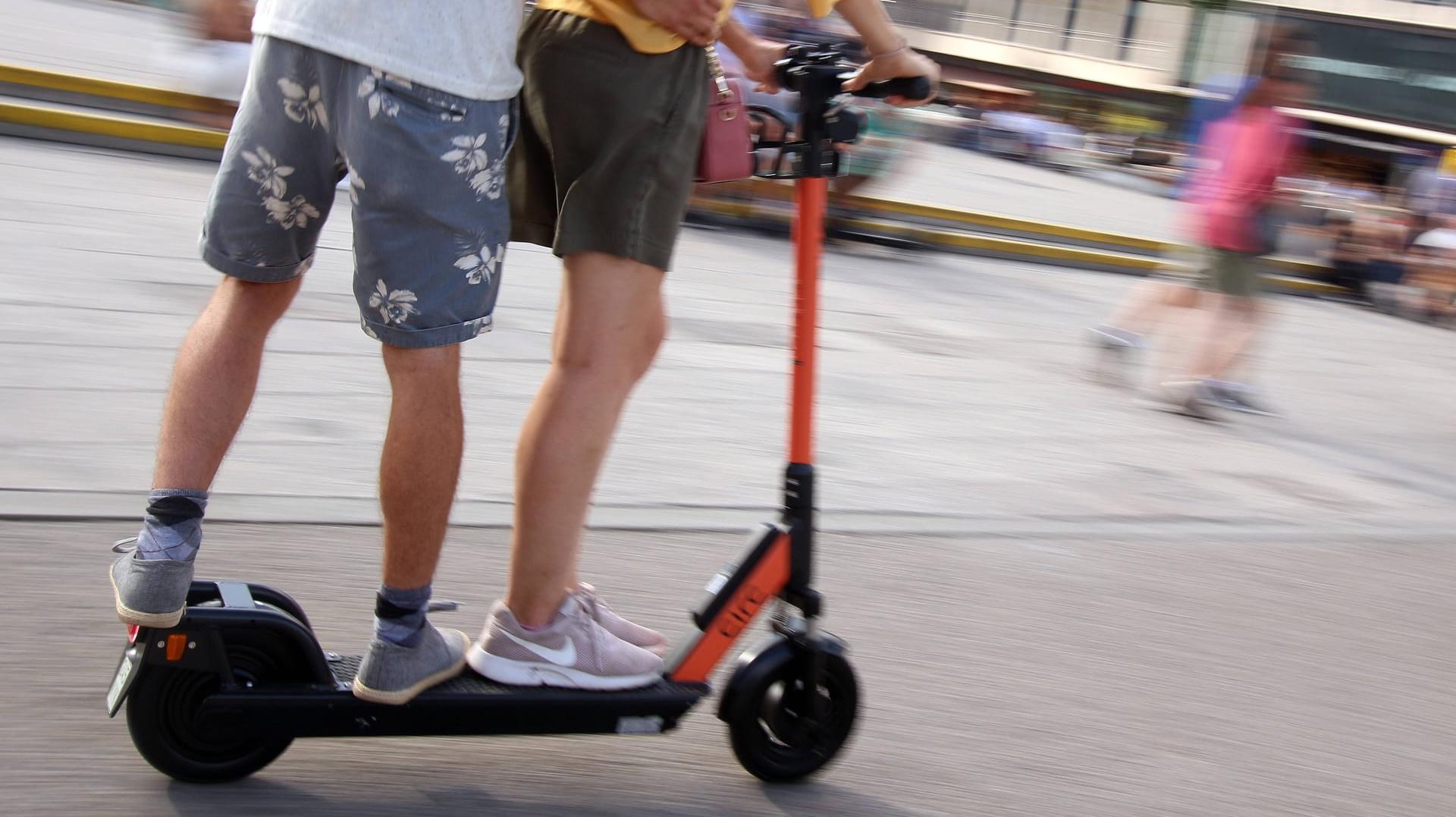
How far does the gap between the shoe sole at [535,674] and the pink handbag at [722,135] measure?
0.86 metres

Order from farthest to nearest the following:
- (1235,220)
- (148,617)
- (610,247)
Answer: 1. (1235,220)
2. (610,247)
3. (148,617)

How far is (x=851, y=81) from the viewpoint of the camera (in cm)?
241

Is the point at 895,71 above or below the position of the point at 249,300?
above

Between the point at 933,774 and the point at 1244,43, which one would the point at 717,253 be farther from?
the point at 1244,43

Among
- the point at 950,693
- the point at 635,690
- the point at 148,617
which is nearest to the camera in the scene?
the point at 148,617

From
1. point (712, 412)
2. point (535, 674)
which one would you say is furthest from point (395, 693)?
point (712, 412)

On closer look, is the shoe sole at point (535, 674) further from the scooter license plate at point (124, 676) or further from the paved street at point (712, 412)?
the paved street at point (712, 412)

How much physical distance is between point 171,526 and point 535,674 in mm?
628

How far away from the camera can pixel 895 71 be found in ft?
7.83

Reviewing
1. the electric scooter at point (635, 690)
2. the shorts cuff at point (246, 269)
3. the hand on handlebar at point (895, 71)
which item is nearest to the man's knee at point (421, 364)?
the shorts cuff at point (246, 269)

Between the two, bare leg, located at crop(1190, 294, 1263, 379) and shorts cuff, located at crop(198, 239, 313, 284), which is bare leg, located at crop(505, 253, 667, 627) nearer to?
shorts cuff, located at crop(198, 239, 313, 284)

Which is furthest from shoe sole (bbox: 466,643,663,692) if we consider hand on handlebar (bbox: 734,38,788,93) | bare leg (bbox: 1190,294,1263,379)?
bare leg (bbox: 1190,294,1263,379)

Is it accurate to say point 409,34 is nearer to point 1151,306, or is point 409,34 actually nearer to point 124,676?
point 124,676

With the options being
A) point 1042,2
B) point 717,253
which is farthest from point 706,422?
point 1042,2
